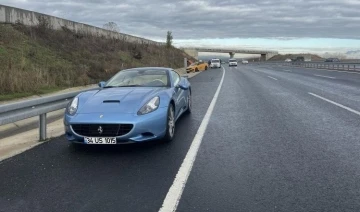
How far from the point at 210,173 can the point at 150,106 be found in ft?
6.14

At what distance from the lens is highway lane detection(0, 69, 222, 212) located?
157 inches

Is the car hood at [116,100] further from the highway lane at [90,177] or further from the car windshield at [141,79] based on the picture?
the highway lane at [90,177]

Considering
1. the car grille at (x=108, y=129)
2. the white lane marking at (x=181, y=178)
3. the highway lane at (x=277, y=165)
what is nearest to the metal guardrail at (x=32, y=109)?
the car grille at (x=108, y=129)

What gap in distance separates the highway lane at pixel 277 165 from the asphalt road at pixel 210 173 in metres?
0.01

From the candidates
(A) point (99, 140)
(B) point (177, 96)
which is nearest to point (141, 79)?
(B) point (177, 96)

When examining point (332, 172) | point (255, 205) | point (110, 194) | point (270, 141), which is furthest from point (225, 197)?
point (270, 141)

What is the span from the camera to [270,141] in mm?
6758

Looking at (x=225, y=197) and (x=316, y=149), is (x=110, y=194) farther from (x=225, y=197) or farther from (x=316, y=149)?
(x=316, y=149)

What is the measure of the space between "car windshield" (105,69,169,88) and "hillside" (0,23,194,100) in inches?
244

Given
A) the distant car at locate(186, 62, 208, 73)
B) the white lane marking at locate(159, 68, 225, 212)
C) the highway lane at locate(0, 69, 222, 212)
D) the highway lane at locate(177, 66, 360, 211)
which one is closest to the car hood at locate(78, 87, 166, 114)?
the highway lane at locate(0, 69, 222, 212)

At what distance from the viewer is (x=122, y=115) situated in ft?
19.5

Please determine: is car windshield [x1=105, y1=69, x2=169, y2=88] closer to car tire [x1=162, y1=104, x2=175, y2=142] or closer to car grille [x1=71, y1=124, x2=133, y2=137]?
car tire [x1=162, y1=104, x2=175, y2=142]

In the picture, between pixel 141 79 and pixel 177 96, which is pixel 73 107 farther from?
pixel 177 96

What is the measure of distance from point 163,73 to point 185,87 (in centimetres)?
63
